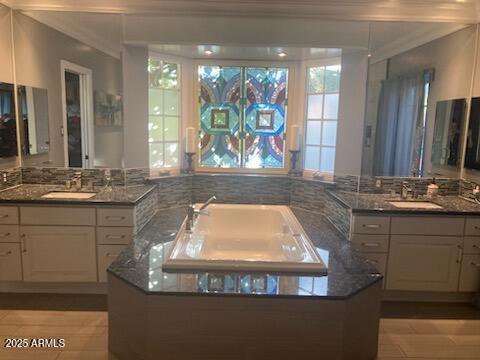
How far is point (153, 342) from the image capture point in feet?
6.63

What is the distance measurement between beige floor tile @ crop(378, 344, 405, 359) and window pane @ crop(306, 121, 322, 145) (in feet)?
6.53

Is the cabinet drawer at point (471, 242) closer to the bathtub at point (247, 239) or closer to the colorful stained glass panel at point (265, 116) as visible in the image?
the bathtub at point (247, 239)

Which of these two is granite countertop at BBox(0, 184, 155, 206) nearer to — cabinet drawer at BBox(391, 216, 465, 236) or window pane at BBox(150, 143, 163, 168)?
window pane at BBox(150, 143, 163, 168)

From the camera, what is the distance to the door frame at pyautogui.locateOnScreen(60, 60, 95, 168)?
3398 mm

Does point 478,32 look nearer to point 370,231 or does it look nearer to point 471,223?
point 471,223

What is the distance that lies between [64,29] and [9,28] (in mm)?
421

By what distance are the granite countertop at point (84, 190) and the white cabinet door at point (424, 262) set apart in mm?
2084

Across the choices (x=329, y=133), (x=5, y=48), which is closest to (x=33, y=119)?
(x=5, y=48)

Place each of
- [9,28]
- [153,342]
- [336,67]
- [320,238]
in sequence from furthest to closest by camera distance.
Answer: [336,67], [9,28], [320,238], [153,342]

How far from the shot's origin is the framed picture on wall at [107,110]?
135 inches

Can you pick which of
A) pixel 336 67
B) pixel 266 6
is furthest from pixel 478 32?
pixel 266 6

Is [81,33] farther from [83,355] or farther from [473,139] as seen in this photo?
[473,139]

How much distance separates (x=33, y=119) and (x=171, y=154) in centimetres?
127

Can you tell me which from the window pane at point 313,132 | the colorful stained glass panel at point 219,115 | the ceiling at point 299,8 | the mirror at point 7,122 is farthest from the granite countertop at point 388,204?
the mirror at point 7,122
